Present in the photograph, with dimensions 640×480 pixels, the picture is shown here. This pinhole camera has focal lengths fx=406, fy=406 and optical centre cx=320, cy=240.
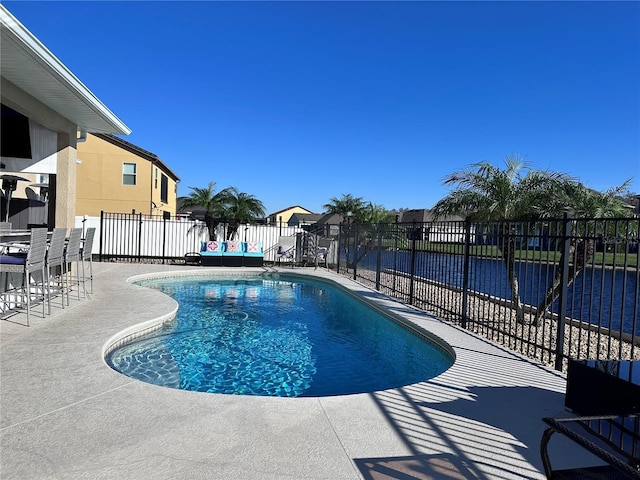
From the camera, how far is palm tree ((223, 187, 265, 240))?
64.1 feet

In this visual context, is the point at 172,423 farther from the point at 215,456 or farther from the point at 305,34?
the point at 305,34

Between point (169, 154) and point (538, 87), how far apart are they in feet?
71.0

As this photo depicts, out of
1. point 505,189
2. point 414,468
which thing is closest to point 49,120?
point 414,468

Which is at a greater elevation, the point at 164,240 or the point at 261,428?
the point at 164,240

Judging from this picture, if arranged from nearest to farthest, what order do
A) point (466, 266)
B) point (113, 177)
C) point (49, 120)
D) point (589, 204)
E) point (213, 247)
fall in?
1. point (466, 266)
2. point (49, 120)
3. point (589, 204)
4. point (213, 247)
5. point (113, 177)

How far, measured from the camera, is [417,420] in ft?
10.1

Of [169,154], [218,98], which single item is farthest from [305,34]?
[169,154]

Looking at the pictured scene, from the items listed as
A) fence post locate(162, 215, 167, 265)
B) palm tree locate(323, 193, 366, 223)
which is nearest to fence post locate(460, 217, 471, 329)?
fence post locate(162, 215, 167, 265)

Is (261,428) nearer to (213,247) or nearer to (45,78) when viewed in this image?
(45,78)

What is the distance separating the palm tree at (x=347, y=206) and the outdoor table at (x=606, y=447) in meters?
24.0

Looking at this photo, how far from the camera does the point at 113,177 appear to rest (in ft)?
71.6

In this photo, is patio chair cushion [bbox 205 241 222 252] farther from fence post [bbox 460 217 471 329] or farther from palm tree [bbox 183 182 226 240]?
fence post [bbox 460 217 471 329]

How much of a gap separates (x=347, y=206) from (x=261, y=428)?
24230 mm

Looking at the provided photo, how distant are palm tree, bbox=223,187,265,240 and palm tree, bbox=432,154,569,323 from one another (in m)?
11.8
